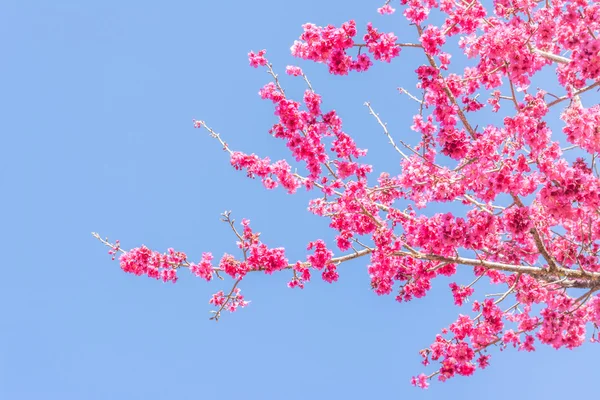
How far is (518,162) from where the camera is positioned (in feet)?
21.6

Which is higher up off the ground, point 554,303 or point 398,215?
point 398,215

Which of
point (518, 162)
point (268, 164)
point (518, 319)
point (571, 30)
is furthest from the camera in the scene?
point (518, 319)

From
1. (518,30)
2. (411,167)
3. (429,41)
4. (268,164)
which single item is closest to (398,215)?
(411,167)

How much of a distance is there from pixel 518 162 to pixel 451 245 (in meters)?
1.52

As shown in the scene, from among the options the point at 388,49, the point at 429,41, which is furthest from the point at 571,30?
the point at 388,49

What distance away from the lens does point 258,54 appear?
8883 millimetres

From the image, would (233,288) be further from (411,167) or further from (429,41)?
(429,41)

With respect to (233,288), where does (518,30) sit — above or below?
above

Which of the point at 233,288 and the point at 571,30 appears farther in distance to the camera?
the point at 233,288

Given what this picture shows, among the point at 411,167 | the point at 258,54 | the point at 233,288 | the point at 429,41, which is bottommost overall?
the point at 233,288

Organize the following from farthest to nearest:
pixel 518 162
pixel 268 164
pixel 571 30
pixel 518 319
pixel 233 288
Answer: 1. pixel 518 319
2. pixel 268 164
3. pixel 233 288
4. pixel 571 30
5. pixel 518 162

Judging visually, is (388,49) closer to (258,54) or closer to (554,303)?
(258,54)

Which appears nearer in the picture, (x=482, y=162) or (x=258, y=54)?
(x=482, y=162)

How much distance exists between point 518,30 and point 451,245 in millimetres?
2975
